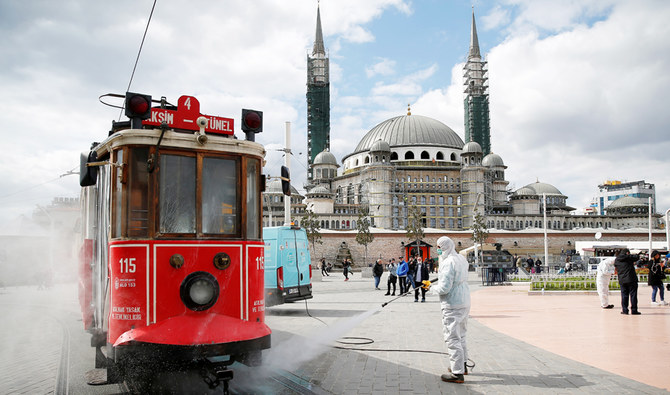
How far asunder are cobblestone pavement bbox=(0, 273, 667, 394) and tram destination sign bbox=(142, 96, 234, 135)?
335cm

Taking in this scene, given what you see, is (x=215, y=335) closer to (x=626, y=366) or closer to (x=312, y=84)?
(x=626, y=366)

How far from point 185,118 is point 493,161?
91.7m

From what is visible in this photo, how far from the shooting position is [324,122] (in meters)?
98.4

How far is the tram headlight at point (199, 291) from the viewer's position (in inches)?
231

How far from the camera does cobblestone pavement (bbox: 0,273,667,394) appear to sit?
6766 millimetres

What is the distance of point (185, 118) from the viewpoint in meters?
6.29

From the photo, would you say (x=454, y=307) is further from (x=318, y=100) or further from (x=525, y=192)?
(x=318, y=100)

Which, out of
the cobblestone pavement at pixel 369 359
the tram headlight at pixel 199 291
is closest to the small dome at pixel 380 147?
the cobblestone pavement at pixel 369 359

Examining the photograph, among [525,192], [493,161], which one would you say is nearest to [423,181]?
[493,161]

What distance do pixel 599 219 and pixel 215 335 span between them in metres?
95.1

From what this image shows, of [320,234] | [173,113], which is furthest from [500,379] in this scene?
[320,234]

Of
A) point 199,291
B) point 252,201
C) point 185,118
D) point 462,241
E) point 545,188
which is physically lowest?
point 462,241

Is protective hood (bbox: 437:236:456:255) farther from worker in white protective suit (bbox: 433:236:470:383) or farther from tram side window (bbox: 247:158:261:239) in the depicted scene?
tram side window (bbox: 247:158:261:239)

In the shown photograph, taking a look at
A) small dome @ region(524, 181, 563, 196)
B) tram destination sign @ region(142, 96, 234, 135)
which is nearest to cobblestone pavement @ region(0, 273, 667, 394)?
tram destination sign @ region(142, 96, 234, 135)
